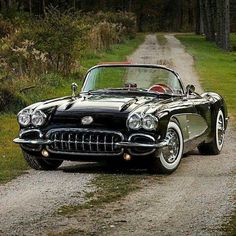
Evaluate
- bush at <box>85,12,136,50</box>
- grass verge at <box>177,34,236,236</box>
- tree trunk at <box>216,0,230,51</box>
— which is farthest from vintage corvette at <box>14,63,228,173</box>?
tree trunk at <box>216,0,230,51</box>

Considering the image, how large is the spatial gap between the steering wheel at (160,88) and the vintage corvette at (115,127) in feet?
0.04

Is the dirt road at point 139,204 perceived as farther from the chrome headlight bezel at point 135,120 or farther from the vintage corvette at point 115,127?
the chrome headlight bezel at point 135,120

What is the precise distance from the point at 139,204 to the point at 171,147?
6.63 ft

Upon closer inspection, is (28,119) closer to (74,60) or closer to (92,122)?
(92,122)

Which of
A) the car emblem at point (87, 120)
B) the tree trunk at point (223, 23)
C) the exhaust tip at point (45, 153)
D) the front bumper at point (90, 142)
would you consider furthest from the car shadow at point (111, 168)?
the tree trunk at point (223, 23)

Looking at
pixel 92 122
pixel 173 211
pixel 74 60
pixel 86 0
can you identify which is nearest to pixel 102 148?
pixel 92 122

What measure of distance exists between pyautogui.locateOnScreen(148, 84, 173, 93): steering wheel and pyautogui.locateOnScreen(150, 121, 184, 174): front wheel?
1.02 metres

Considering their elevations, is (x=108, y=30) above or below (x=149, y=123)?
below

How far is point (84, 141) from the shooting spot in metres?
8.81

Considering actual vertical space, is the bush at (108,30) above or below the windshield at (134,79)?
below

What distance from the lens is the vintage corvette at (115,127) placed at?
8.72 meters

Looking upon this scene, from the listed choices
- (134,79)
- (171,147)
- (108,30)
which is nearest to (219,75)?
(108,30)

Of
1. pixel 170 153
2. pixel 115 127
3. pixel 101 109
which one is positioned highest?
pixel 101 109

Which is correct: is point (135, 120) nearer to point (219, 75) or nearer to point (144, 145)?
point (144, 145)
